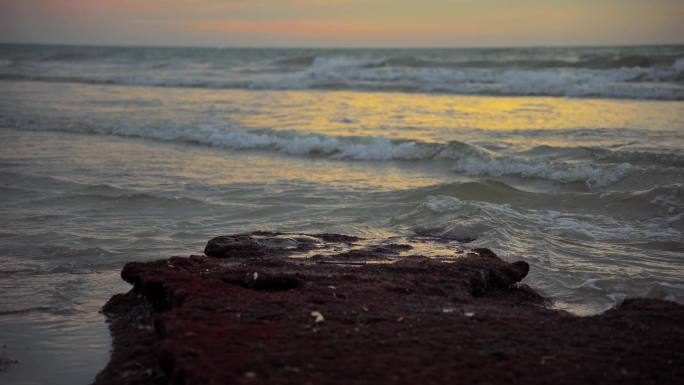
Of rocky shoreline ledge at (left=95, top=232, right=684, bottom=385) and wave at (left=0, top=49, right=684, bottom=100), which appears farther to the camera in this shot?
wave at (left=0, top=49, right=684, bottom=100)

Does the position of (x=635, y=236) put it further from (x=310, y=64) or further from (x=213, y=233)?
(x=310, y=64)

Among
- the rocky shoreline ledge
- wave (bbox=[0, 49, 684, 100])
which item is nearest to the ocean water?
the rocky shoreline ledge

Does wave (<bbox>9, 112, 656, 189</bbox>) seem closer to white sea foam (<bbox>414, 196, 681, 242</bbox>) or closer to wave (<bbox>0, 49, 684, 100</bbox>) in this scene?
white sea foam (<bbox>414, 196, 681, 242</bbox>)

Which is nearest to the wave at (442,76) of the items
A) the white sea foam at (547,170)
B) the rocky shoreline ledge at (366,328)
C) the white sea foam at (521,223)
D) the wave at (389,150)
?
the wave at (389,150)

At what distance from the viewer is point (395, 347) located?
9.92ft

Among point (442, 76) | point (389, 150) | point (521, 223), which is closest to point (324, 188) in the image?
point (521, 223)

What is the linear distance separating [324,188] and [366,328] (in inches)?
227

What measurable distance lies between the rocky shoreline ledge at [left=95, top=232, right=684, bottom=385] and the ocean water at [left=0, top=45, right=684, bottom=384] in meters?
0.48

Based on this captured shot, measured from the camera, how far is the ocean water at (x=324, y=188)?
5020 mm

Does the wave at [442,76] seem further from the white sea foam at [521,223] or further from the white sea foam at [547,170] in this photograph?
the white sea foam at [521,223]

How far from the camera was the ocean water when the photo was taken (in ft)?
16.5

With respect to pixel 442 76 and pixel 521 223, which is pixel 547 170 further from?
pixel 442 76

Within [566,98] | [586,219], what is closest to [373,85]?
[566,98]

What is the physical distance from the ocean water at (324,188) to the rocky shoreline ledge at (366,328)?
477mm
